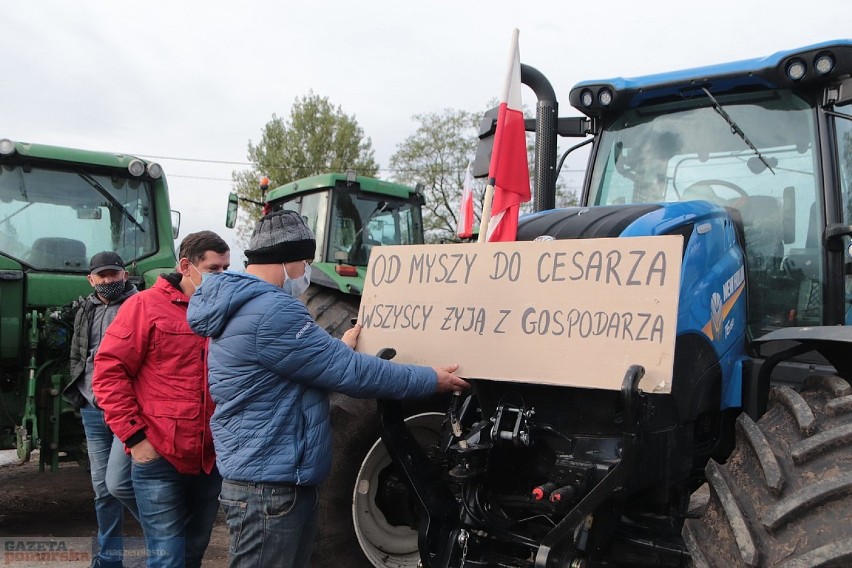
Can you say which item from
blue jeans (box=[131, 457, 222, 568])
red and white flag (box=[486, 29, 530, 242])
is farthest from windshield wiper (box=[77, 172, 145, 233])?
red and white flag (box=[486, 29, 530, 242])

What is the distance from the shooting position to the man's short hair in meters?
3.51

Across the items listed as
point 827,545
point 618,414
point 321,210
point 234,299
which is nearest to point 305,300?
point 234,299

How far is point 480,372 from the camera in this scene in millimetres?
2689

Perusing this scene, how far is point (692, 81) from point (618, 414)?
5.53ft

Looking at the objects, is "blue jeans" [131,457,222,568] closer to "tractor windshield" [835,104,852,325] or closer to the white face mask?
the white face mask

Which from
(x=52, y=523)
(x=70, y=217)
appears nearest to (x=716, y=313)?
(x=52, y=523)

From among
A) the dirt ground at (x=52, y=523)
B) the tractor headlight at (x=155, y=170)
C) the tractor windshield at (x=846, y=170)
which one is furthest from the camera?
the tractor headlight at (x=155, y=170)

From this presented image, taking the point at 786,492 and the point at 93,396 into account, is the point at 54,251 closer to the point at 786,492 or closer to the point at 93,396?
the point at 93,396

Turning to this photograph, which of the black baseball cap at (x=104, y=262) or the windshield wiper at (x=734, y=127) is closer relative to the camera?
the windshield wiper at (x=734, y=127)

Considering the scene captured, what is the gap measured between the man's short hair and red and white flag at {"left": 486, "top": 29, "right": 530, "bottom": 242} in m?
1.32

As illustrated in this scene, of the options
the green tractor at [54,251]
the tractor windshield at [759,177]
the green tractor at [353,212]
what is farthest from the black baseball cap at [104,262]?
the green tractor at [353,212]

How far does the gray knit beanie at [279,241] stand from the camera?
277cm

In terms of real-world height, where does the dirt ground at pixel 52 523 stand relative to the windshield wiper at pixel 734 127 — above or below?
below

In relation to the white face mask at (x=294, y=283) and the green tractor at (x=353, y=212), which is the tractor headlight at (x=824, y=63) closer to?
the white face mask at (x=294, y=283)
